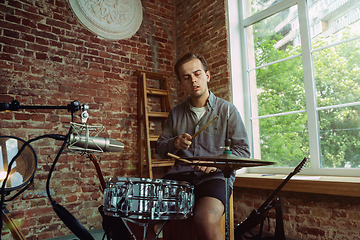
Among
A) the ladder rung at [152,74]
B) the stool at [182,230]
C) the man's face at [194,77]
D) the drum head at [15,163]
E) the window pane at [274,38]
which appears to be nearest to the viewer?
the drum head at [15,163]

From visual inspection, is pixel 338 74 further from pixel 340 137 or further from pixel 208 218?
pixel 208 218

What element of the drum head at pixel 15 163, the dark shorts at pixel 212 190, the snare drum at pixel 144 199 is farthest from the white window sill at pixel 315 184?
the drum head at pixel 15 163

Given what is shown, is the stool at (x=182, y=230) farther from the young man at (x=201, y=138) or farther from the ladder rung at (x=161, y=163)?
the ladder rung at (x=161, y=163)

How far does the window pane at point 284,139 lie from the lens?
2.51 meters

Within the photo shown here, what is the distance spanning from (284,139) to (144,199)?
1.81 meters

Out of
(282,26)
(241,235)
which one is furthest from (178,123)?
(282,26)

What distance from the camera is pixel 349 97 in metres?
2.24

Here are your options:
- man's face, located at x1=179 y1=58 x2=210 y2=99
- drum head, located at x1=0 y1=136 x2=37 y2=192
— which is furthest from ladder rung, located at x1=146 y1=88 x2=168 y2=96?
drum head, located at x1=0 y1=136 x2=37 y2=192

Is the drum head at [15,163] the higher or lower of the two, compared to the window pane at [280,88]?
lower

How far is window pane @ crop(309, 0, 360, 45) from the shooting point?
229 centimetres

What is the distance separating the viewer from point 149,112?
10.5 feet

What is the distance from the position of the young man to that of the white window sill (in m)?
0.71

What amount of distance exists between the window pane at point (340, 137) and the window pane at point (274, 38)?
745mm

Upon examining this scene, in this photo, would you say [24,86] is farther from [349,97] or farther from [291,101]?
[349,97]
